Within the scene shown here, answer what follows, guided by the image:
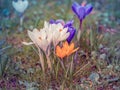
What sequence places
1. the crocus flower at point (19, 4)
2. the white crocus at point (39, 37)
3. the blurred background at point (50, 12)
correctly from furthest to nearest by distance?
the blurred background at point (50, 12)
the crocus flower at point (19, 4)
the white crocus at point (39, 37)

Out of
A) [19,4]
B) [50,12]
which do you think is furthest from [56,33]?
[50,12]

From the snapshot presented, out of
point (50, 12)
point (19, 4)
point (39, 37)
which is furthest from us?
point (50, 12)

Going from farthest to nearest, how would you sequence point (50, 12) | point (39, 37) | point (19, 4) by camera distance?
1. point (50, 12)
2. point (19, 4)
3. point (39, 37)

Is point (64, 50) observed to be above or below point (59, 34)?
below

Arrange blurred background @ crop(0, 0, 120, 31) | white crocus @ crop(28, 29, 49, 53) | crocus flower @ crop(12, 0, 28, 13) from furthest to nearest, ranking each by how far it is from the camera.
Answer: blurred background @ crop(0, 0, 120, 31) < crocus flower @ crop(12, 0, 28, 13) < white crocus @ crop(28, 29, 49, 53)

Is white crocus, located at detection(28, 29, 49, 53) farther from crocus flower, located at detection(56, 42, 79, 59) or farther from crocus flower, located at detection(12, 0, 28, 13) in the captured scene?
crocus flower, located at detection(12, 0, 28, 13)

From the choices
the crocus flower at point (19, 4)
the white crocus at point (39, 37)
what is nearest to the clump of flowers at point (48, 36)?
the white crocus at point (39, 37)

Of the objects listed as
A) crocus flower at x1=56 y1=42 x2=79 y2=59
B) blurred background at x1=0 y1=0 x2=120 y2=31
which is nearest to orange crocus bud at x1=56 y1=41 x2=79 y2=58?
crocus flower at x1=56 y1=42 x2=79 y2=59

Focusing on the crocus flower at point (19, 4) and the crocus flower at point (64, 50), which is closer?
the crocus flower at point (64, 50)

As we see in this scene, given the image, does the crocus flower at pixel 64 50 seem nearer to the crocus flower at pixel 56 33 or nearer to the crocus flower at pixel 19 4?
the crocus flower at pixel 56 33

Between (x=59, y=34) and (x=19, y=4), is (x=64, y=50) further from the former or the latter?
(x=19, y=4)

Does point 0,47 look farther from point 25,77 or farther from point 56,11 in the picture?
point 56,11
